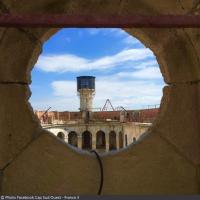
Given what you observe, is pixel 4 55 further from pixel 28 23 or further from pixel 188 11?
pixel 188 11

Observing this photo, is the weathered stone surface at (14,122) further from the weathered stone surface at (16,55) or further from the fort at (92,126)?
the fort at (92,126)

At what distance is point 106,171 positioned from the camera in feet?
8.63

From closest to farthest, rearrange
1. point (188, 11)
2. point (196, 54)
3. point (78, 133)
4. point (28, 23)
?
point (28, 23)
point (188, 11)
point (196, 54)
point (78, 133)

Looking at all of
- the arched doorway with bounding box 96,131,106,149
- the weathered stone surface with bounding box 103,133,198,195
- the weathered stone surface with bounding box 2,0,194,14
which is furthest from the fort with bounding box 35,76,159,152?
the weathered stone surface with bounding box 2,0,194,14

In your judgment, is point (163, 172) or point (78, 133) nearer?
point (163, 172)

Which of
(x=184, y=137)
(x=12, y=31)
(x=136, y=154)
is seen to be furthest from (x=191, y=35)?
(x=12, y=31)

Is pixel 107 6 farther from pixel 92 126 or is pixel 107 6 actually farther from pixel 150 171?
pixel 92 126

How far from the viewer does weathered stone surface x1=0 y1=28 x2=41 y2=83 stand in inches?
95.3

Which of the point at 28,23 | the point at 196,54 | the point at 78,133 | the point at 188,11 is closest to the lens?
the point at 28,23

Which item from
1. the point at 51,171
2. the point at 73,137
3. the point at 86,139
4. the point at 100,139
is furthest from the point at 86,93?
the point at 51,171

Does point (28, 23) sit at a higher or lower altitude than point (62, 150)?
higher

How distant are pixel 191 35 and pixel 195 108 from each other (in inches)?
22.0

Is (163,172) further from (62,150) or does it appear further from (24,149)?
(24,149)

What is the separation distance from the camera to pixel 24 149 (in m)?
2.55
